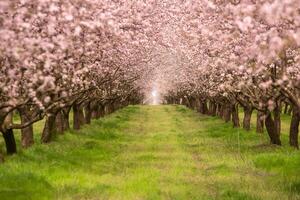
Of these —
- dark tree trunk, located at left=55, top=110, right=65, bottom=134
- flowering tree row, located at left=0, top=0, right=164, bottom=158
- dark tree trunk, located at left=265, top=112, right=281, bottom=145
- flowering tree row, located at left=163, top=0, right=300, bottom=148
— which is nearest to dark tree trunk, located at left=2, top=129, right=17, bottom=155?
flowering tree row, located at left=0, top=0, right=164, bottom=158

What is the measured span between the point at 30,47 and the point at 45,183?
7531 mm

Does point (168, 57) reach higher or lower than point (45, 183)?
higher

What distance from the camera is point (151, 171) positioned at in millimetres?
24375

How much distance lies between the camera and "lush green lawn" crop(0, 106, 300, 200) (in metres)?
18.9

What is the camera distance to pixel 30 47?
13.1 m

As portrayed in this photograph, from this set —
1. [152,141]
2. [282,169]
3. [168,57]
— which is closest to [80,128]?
[152,141]

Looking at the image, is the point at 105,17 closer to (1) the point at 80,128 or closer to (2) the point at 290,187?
(2) the point at 290,187

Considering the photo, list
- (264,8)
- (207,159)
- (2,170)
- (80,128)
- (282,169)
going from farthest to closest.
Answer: (80,128), (207,159), (282,169), (2,170), (264,8)

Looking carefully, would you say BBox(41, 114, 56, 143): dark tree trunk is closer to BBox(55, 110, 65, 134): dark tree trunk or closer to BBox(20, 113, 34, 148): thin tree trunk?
BBox(20, 113, 34, 148): thin tree trunk

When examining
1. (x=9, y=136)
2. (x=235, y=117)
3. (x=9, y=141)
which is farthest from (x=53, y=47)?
(x=235, y=117)

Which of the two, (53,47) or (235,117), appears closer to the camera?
(53,47)

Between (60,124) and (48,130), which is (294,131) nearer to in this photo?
(48,130)

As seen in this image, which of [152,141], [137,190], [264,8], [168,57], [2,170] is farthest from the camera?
[168,57]

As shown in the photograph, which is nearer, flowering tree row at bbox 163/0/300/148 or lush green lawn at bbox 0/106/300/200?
flowering tree row at bbox 163/0/300/148
